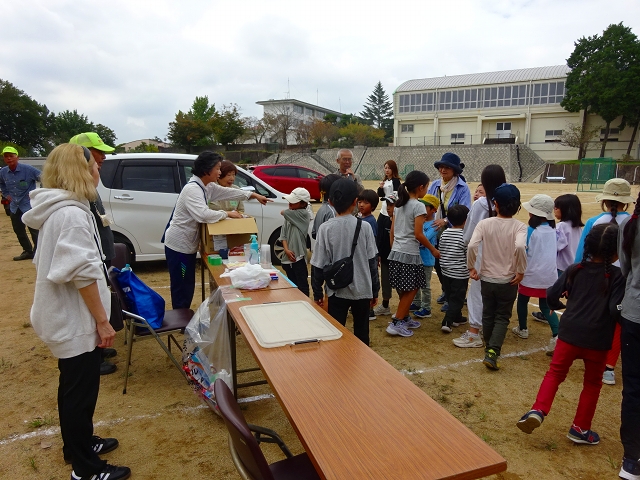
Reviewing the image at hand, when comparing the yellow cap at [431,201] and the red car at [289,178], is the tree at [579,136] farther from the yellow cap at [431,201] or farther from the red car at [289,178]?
the yellow cap at [431,201]

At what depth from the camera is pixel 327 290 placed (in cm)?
308

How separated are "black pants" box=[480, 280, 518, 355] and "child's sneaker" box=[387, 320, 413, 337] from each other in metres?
0.83

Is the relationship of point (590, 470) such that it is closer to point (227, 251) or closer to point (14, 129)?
point (227, 251)

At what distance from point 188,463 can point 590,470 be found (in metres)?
2.32

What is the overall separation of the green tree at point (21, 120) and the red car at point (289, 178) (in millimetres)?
38961

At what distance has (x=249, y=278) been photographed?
3.04 metres

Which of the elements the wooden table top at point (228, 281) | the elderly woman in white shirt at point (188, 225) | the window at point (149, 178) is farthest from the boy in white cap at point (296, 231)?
the window at point (149, 178)

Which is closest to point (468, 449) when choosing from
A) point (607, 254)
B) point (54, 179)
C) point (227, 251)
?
point (607, 254)

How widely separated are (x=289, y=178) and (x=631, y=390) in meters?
13.8

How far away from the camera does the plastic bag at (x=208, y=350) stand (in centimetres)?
278

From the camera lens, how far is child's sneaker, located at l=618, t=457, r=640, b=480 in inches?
90.2

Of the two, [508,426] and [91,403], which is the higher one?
[91,403]

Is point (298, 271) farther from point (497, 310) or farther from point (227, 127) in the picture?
point (227, 127)

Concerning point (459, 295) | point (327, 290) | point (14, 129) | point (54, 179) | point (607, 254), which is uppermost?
point (14, 129)
